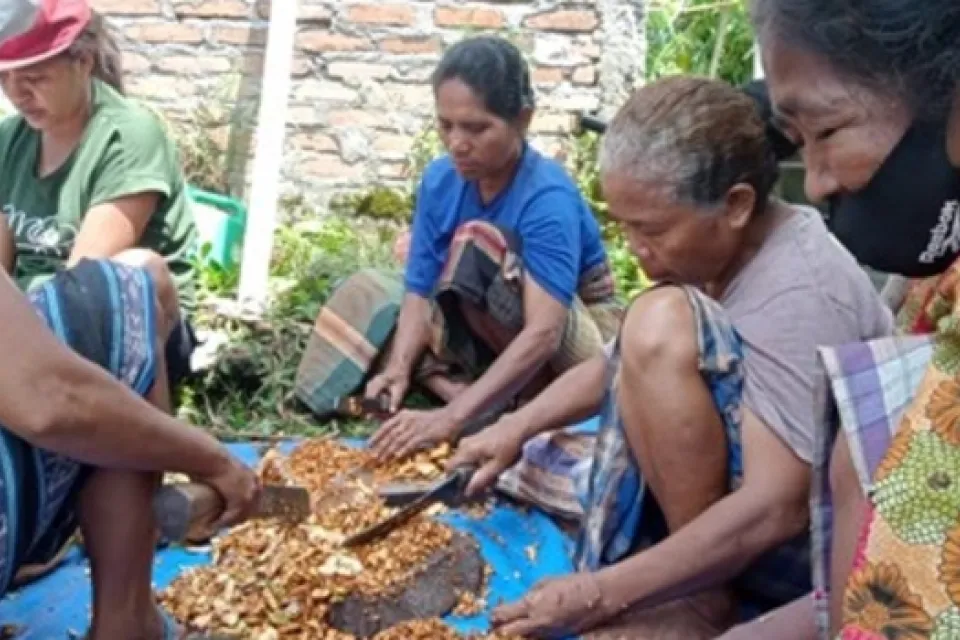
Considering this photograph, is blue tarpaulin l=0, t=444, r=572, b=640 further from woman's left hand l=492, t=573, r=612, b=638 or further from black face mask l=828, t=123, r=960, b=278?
black face mask l=828, t=123, r=960, b=278

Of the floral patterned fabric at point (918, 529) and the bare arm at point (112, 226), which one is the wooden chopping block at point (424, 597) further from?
the floral patterned fabric at point (918, 529)

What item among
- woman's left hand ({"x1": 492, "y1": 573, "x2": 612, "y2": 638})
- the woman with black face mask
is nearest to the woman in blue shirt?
woman's left hand ({"x1": 492, "y1": 573, "x2": 612, "y2": 638})

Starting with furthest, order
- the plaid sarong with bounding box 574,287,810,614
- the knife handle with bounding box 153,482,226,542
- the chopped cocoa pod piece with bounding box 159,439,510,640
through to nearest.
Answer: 1. the chopped cocoa pod piece with bounding box 159,439,510,640
2. the plaid sarong with bounding box 574,287,810,614
3. the knife handle with bounding box 153,482,226,542

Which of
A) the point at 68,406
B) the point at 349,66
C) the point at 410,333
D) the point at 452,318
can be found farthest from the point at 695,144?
the point at 349,66

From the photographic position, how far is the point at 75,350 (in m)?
2.36

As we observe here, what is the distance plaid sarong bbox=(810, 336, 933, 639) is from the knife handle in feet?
3.41

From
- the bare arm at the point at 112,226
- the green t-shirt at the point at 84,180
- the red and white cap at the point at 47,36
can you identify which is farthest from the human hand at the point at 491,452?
the red and white cap at the point at 47,36

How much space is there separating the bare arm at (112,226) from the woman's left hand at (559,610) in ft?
5.26

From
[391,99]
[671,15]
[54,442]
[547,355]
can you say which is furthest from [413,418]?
[671,15]

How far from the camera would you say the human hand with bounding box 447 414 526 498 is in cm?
324

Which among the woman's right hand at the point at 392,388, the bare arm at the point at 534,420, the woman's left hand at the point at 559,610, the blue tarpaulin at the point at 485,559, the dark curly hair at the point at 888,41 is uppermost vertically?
the dark curly hair at the point at 888,41

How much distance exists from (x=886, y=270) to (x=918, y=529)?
59cm

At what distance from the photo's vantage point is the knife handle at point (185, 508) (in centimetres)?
254

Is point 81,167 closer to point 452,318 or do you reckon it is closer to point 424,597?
point 452,318
